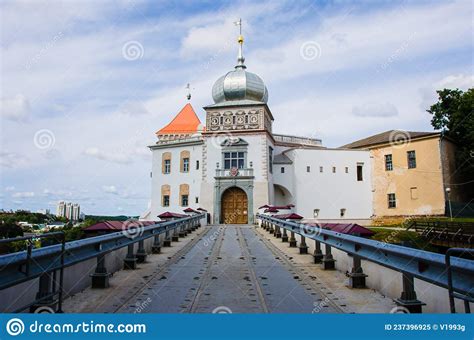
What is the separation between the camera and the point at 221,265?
891cm

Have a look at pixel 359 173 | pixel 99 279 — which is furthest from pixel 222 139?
pixel 99 279

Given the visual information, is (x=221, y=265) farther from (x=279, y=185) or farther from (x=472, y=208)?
(x=472, y=208)

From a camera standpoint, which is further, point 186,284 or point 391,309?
point 186,284

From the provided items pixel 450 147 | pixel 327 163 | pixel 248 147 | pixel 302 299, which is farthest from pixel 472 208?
pixel 302 299

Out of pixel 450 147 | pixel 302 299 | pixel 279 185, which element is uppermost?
pixel 450 147

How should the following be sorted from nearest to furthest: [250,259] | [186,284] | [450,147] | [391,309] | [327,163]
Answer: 1. [391,309]
2. [186,284]
3. [250,259]
4. [450,147]
5. [327,163]

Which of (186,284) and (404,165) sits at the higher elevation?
(404,165)

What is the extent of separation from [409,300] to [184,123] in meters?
59.3

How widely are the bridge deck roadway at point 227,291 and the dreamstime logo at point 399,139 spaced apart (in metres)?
35.1

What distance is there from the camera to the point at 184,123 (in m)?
62.3

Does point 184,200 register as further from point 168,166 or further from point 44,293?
point 44,293

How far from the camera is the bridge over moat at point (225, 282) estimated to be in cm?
420

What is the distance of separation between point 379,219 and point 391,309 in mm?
38638

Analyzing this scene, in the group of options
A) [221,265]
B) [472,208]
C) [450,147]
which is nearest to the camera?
[221,265]
